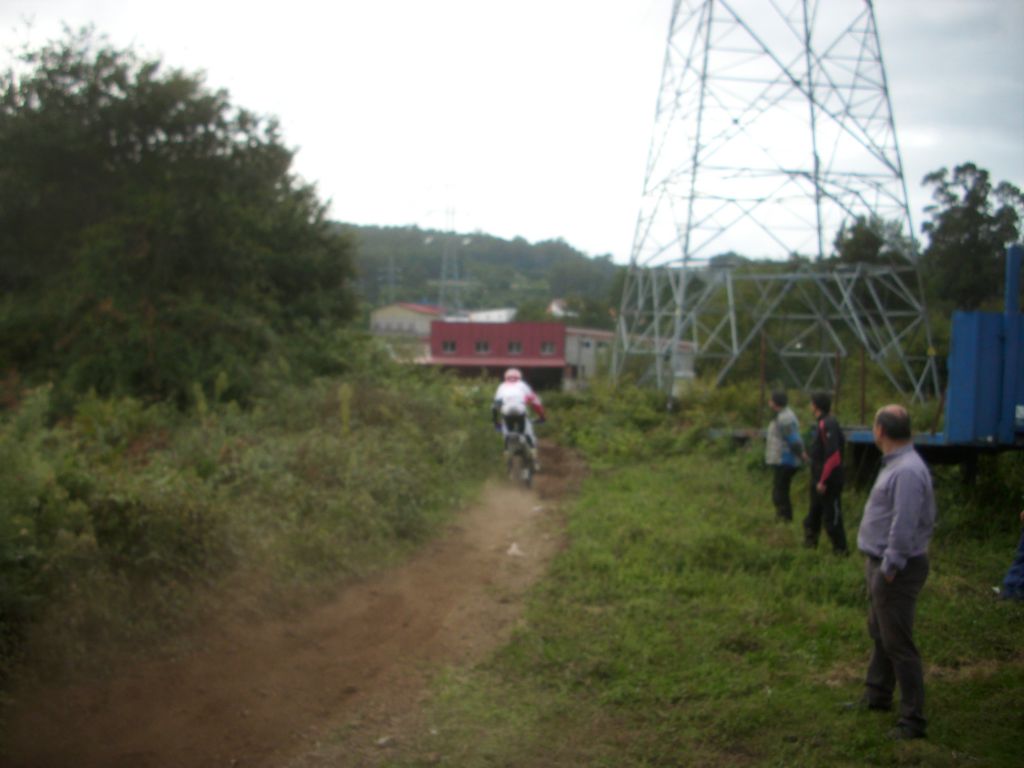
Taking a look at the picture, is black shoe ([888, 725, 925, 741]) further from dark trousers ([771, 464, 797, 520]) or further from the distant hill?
the distant hill

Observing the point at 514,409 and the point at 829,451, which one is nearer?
the point at 829,451

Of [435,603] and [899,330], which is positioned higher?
[899,330]

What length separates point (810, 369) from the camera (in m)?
26.6

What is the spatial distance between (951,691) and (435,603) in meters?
4.20

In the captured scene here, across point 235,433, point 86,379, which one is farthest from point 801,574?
point 86,379

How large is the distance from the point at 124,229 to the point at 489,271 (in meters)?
32.0

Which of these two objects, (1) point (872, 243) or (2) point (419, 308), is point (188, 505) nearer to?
(1) point (872, 243)

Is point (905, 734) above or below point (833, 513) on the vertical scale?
below

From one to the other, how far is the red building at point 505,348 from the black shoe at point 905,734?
30.0 m

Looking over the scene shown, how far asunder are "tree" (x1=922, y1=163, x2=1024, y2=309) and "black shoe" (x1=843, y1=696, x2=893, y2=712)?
616cm

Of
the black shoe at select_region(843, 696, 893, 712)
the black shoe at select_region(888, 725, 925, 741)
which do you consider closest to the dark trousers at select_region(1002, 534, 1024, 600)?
the black shoe at select_region(843, 696, 893, 712)

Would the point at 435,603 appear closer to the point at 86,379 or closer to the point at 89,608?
the point at 89,608

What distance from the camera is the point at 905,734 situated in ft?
16.4

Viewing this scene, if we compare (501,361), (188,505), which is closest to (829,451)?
(188,505)
